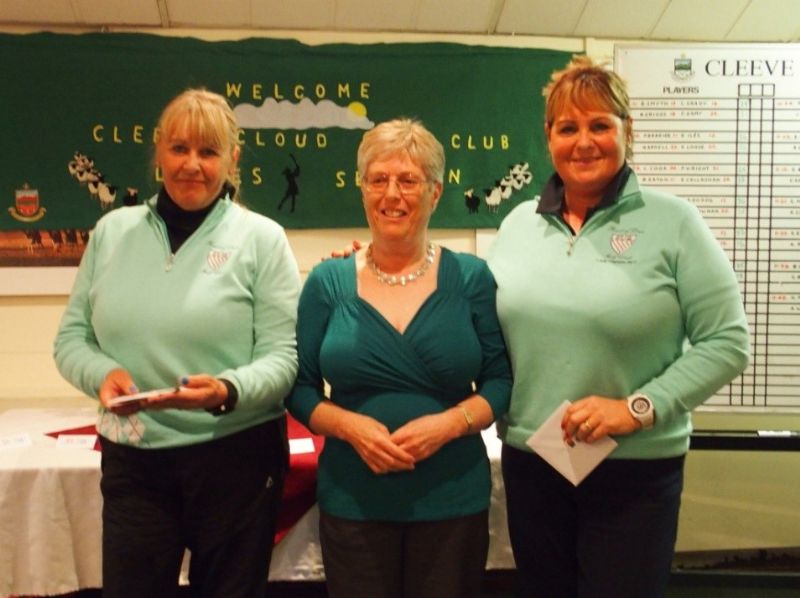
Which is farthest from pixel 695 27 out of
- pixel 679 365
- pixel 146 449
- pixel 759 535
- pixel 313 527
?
pixel 146 449

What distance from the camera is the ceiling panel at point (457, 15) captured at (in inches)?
98.7

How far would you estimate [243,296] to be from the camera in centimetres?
136

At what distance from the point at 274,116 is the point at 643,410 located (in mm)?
1839

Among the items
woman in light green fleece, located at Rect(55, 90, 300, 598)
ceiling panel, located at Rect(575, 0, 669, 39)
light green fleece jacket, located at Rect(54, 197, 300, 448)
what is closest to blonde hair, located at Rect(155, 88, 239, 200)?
woman in light green fleece, located at Rect(55, 90, 300, 598)

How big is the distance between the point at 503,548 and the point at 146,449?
1.09 m

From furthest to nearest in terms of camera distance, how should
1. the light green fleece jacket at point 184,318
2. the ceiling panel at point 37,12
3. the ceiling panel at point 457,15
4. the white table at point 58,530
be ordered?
1. the ceiling panel at point 457,15
2. the ceiling panel at point 37,12
3. the white table at point 58,530
4. the light green fleece jacket at point 184,318

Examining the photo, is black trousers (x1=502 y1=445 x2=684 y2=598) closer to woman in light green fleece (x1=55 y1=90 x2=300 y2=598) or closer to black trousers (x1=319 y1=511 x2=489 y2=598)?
black trousers (x1=319 y1=511 x2=489 y2=598)

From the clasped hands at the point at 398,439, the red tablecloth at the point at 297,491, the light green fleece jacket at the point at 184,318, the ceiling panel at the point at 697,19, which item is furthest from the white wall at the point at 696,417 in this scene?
the clasped hands at the point at 398,439

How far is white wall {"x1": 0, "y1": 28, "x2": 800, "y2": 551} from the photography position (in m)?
2.54

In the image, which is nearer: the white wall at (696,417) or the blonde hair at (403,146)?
the blonde hair at (403,146)

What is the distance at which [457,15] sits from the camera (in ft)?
8.36

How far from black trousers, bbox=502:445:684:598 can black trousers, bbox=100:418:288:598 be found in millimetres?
546

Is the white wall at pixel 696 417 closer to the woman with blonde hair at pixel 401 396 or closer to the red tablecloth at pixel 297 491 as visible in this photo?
the red tablecloth at pixel 297 491

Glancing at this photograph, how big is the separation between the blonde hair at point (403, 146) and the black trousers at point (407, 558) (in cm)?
68
